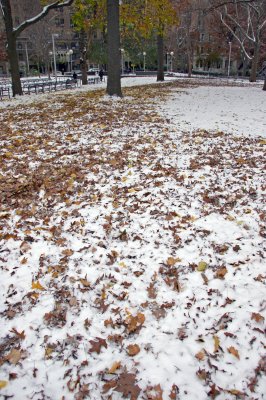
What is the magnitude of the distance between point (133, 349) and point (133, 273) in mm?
1011

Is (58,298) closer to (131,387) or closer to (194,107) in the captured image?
(131,387)

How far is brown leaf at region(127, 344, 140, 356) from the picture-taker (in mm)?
2748

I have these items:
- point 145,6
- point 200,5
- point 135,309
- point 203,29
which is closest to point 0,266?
point 135,309

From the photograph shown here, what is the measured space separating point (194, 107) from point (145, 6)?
8440 millimetres

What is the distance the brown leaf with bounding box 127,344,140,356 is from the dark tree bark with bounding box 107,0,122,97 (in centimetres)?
1360

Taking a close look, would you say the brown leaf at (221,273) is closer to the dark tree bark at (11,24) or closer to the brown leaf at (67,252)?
the brown leaf at (67,252)

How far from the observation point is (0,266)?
3834 mm

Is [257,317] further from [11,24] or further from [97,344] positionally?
[11,24]

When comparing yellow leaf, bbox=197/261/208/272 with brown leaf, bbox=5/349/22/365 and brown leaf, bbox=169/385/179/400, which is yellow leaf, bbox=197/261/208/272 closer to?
brown leaf, bbox=169/385/179/400

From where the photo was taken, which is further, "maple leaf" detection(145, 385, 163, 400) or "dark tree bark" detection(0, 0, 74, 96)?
"dark tree bark" detection(0, 0, 74, 96)

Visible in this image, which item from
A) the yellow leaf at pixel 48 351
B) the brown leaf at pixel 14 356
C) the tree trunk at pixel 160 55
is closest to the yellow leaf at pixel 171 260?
the yellow leaf at pixel 48 351

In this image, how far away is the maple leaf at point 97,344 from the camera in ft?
9.13

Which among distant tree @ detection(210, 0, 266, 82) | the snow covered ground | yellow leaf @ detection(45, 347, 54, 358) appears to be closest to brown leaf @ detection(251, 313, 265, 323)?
the snow covered ground

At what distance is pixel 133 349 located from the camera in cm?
278
